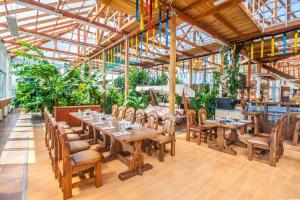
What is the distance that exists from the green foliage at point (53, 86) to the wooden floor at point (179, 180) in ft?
10.8

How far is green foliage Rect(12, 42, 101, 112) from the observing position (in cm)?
641

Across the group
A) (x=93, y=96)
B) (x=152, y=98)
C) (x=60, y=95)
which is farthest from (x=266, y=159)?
(x=60, y=95)

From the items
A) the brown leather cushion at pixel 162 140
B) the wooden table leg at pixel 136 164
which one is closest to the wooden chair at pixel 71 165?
the wooden table leg at pixel 136 164

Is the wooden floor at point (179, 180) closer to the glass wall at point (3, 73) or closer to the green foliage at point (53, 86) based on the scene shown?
the green foliage at point (53, 86)

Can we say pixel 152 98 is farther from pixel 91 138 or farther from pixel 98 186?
pixel 98 186

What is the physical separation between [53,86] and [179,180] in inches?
243

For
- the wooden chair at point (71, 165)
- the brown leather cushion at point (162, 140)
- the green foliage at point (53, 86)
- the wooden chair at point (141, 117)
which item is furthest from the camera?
the green foliage at point (53, 86)

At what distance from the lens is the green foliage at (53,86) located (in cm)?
641

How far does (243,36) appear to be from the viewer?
6.51m

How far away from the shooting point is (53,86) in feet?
21.7

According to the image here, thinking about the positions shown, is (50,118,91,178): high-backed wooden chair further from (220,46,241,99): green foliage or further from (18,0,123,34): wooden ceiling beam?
(220,46,241,99): green foliage

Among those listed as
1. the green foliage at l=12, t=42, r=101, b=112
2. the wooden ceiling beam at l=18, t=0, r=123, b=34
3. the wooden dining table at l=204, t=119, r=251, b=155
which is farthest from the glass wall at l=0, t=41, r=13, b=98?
the wooden dining table at l=204, t=119, r=251, b=155

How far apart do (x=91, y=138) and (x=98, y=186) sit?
2663mm

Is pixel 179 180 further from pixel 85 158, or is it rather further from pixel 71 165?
pixel 71 165
